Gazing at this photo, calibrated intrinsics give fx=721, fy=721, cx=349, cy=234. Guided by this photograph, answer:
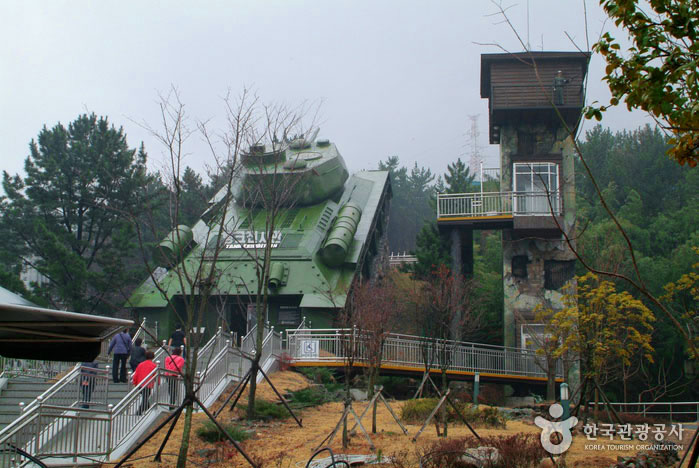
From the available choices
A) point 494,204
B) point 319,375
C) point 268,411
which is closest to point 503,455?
point 268,411

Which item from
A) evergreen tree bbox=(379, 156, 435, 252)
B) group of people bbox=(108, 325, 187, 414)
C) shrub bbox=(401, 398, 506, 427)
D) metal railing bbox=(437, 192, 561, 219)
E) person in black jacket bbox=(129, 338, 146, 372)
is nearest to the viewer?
group of people bbox=(108, 325, 187, 414)

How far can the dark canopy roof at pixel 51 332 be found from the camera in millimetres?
5754

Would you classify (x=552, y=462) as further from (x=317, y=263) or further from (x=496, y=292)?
(x=496, y=292)

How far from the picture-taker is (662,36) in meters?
6.19

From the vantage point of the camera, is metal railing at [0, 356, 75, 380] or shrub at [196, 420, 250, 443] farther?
metal railing at [0, 356, 75, 380]

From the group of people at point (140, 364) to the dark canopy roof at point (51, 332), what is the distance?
5.75 meters

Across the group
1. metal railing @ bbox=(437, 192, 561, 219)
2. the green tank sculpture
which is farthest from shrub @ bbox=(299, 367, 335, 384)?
metal railing @ bbox=(437, 192, 561, 219)

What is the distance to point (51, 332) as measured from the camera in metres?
6.23

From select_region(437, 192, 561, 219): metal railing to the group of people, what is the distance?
43.1 ft

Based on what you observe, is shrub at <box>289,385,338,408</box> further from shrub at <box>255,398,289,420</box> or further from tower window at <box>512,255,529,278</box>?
tower window at <box>512,255,529,278</box>

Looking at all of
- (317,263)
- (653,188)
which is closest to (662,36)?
(317,263)

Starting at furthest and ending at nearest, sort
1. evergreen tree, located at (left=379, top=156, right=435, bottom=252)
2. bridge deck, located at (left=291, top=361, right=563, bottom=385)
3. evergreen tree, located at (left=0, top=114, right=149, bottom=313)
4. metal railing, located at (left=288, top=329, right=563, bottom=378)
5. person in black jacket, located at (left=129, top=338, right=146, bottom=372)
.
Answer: evergreen tree, located at (left=379, top=156, right=435, bottom=252), evergreen tree, located at (left=0, top=114, right=149, bottom=313), metal railing, located at (left=288, top=329, right=563, bottom=378), bridge deck, located at (left=291, top=361, right=563, bottom=385), person in black jacket, located at (left=129, top=338, right=146, bottom=372)

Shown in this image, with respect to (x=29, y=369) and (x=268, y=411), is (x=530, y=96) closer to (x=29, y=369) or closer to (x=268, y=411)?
(x=268, y=411)

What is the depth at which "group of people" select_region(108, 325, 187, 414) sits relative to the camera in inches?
498
